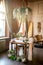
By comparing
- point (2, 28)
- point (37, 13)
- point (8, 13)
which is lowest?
point (2, 28)

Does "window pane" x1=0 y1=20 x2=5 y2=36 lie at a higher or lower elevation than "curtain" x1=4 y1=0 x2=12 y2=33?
lower

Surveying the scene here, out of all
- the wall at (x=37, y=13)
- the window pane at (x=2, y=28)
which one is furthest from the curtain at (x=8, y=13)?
the wall at (x=37, y=13)

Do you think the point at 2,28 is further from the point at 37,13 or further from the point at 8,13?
the point at 37,13

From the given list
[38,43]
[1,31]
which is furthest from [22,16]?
[38,43]

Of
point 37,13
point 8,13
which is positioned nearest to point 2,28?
point 8,13

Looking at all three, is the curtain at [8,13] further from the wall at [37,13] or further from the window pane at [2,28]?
the wall at [37,13]

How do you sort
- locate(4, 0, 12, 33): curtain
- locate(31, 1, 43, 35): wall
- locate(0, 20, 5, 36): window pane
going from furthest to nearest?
locate(31, 1, 43, 35): wall → locate(0, 20, 5, 36): window pane → locate(4, 0, 12, 33): curtain

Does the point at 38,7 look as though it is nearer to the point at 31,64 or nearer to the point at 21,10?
the point at 21,10

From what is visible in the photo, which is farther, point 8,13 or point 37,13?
point 37,13

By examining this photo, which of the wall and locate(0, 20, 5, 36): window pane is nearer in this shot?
locate(0, 20, 5, 36): window pane

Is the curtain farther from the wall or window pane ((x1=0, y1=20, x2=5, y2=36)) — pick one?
the wall

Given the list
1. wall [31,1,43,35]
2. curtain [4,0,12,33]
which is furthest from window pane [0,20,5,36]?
wall [31,1,43,35]

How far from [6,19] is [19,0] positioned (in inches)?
66.2

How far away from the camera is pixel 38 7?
29.0 feet
